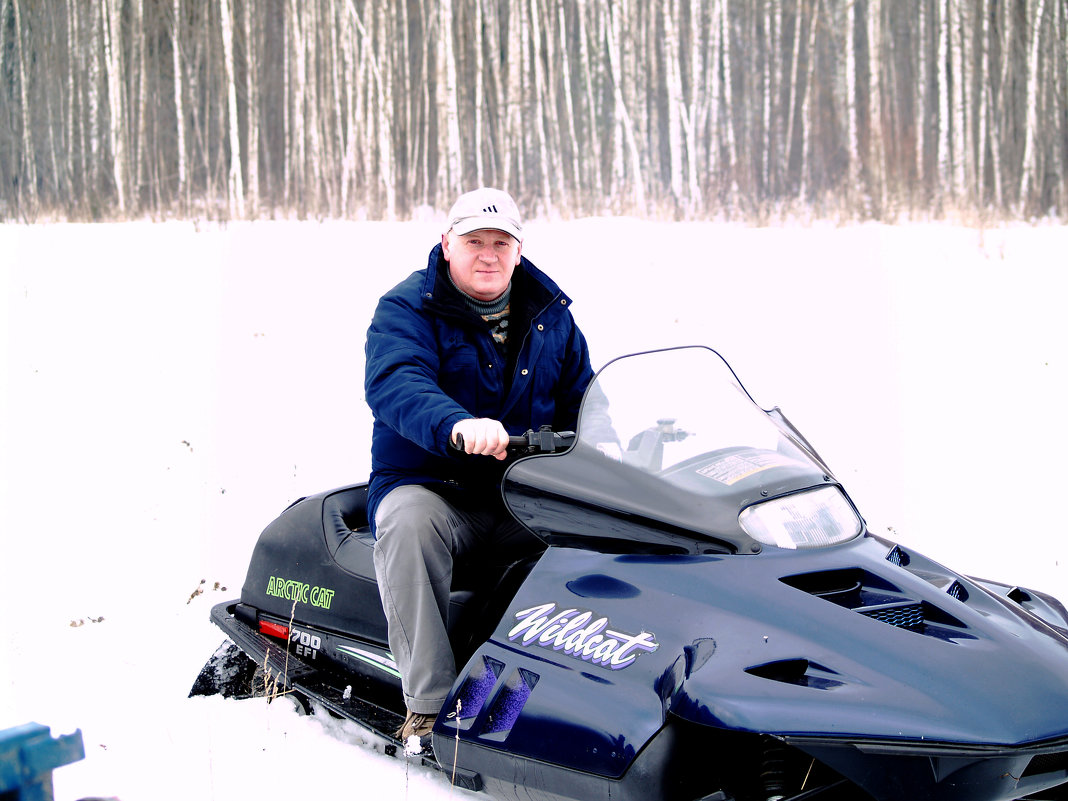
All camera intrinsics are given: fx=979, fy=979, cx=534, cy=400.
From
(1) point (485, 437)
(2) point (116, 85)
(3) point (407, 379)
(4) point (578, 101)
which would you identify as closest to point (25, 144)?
(2) point (116, 85)

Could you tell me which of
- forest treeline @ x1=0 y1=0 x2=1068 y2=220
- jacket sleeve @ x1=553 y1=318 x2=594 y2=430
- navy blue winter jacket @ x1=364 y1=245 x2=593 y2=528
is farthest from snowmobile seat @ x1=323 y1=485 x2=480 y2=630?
forest treeline @ x1=0 y1=0 x2=1068 y2=220

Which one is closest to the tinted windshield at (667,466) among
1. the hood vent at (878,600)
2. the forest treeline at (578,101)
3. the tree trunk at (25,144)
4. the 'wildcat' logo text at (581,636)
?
the hood vent at (878,600)

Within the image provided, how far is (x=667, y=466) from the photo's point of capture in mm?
2621

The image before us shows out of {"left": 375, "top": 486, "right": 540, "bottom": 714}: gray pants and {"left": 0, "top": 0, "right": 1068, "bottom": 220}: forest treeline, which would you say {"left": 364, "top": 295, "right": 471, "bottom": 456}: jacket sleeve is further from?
{"left": 0, "top": 0, "right": 1068, "bottom": 220}: forest treeline

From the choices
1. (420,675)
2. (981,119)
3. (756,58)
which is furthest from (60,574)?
(981,119)

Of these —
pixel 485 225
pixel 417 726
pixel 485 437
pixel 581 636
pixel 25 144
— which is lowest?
pixel 417 726

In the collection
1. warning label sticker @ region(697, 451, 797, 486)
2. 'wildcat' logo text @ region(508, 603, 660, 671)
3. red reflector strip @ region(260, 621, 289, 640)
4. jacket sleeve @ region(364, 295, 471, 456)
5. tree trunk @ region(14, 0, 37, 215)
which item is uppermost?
tree trunk @ region(14, 0, 37, 215)

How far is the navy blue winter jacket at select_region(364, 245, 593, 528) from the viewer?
122 inches

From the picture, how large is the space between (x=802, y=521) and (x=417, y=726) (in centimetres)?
128

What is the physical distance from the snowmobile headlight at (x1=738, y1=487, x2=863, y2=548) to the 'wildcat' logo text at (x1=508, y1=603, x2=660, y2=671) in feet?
1.36

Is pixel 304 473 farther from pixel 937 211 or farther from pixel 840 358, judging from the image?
pixel 937 211

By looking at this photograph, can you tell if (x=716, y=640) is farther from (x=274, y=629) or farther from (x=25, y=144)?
(x=25, y=144)

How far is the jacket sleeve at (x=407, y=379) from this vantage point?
281 centimetres

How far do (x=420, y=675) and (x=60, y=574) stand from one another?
3.10 m
